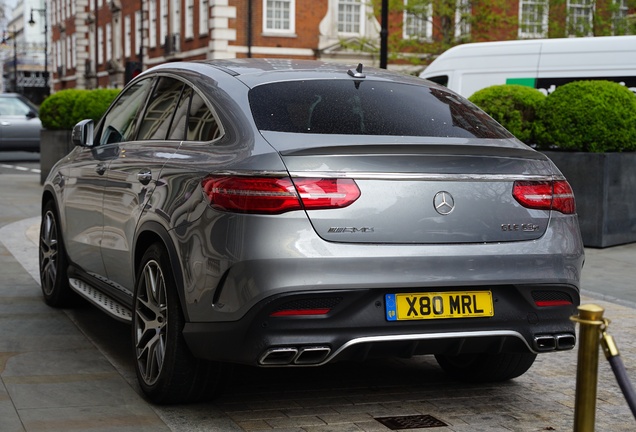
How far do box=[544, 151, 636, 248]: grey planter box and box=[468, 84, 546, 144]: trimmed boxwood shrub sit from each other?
0.61 meters

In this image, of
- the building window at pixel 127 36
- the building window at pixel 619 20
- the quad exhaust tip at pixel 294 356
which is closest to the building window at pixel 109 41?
the building window at pixel 127 36

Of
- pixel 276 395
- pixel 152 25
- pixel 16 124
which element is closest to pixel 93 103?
pixel 16 124

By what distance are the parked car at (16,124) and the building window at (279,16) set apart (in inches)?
Answer: 765

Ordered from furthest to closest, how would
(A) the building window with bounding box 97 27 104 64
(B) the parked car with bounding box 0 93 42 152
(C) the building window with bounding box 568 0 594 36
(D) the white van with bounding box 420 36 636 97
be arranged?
(A) the building window with bounding box 97 27 104 64
(C) the building window with bounding box 568 0 594 36
(B) the parked car with bounding box 0 93 42 152
(D) the white van with bounding box 420 36 636 97

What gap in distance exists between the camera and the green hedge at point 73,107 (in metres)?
19.5

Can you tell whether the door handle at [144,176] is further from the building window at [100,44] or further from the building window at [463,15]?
the building window at [100,44]

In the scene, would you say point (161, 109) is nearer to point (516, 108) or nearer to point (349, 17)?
point (516, 108)

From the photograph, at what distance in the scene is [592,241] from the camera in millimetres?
12141

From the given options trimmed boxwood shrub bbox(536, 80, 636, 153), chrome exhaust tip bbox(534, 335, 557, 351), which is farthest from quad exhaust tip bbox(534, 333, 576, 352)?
trimmed boxwood shrub bbox(536, 80, 636, 153)

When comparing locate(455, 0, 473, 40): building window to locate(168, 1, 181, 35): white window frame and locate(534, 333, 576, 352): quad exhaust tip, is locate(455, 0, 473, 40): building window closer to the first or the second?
locate(168, 1, 181, 35): white window frame

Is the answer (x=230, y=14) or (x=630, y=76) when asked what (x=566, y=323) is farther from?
(x=230, y=14)

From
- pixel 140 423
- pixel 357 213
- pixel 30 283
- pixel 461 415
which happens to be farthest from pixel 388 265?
pixel 30 283

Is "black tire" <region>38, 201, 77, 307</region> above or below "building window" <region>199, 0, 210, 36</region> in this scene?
below

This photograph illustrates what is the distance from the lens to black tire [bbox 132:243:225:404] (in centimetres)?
497
